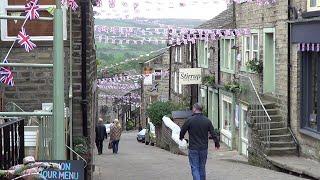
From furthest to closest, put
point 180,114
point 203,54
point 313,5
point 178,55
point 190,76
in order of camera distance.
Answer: point 178,55, point 203,54, point 180,114, point 190,76, point 313,5

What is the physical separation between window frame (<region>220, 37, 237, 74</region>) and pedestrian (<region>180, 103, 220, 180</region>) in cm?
1360

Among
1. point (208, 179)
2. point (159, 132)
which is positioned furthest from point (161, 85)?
point (208, 179)

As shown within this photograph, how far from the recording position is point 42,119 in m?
8.41

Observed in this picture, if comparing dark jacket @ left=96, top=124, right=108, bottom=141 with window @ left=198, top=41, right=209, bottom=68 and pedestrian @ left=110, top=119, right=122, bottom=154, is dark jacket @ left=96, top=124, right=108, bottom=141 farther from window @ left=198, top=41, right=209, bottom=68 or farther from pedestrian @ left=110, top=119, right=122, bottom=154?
window @ left=198, top=41, right=209, bottom=68

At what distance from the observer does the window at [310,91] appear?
52.3 feet

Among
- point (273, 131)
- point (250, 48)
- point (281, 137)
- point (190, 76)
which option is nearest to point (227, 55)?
point (190, 76)

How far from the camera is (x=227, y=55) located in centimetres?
2633

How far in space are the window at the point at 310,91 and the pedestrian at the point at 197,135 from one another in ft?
17.9

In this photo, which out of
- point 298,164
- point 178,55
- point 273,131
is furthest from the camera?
point 178,55

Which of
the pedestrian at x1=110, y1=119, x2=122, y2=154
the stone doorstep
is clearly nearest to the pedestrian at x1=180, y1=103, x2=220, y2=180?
the stone doorstep

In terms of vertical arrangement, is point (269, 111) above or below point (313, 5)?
below

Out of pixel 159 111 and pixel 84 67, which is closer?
pixel 84 67

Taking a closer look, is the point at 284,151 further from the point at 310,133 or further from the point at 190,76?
the point at 190,76

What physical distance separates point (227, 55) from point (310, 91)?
33.0 ft
